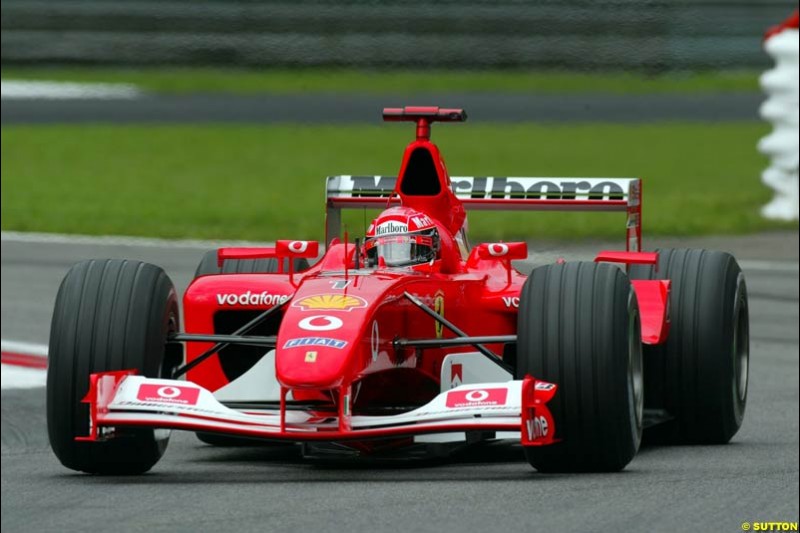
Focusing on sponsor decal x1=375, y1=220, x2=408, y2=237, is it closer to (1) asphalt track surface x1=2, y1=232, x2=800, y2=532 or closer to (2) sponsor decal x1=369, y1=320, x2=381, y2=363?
(2) sponsor decal x1=369, y1=320, x2=381, y2=363

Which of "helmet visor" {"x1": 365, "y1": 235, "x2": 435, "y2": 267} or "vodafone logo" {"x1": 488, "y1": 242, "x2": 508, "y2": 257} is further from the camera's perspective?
"vodafone logo" {"x1": 488, "y1": 242, "x2": 508, "y2": 257}

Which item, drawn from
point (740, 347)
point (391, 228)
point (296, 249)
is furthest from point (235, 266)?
point (740, 347)

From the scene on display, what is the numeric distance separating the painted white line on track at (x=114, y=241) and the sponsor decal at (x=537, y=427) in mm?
9877

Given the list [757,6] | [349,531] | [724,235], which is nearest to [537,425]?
[349,531]

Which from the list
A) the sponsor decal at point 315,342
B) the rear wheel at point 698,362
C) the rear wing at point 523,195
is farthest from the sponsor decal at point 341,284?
the rear wheel at point 698,362

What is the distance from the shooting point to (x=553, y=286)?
7.27 m

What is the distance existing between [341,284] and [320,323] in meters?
0.39

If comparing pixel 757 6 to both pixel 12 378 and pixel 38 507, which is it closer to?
pixel 12 378

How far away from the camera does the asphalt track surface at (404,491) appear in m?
6.25

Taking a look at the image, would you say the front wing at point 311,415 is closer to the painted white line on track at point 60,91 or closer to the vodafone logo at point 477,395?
the vodafone logo at point 477,395

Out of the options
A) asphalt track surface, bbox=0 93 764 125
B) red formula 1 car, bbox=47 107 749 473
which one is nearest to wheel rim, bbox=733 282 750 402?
red formula 1 car, bbox=47 107 749 473

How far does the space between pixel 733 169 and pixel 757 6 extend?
9.52 meters

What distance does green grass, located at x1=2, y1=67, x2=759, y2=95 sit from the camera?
32.1m

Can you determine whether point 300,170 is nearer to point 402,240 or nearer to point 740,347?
point 740,347
